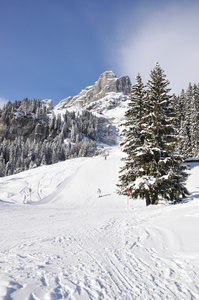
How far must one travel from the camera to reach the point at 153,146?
43.5 ft

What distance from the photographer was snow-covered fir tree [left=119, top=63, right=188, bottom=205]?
12.5 m

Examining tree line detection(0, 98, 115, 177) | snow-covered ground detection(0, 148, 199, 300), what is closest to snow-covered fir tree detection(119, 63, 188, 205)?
snow-covered ground detection(0, 148, 199, 300)

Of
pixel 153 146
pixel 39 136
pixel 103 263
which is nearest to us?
pixel 103 263

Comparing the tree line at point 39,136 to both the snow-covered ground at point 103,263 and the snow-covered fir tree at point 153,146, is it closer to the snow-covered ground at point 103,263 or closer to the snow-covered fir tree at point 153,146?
the snow-covered fir tree at point 153,146

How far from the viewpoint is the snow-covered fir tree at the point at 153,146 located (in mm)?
12500

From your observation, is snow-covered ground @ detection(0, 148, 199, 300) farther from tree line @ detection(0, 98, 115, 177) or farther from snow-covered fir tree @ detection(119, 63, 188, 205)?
tree line @ detection(0, 98, 115, 177)

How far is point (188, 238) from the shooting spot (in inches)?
193

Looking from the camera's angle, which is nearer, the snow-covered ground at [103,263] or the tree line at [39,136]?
the snow-covered ground at [103,263]

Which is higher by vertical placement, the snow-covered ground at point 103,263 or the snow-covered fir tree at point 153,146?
the snow-covered fir tree at point 153,146

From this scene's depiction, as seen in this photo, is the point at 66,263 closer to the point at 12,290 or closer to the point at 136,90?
the point at 12,290

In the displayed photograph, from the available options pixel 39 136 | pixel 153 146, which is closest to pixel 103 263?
pixel 153 146

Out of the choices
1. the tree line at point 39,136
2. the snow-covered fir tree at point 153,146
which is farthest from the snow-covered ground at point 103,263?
the tree line at point 39,136

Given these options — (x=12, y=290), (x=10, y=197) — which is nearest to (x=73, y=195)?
(x=10, y=197)

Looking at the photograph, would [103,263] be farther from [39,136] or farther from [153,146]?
[39,136]
